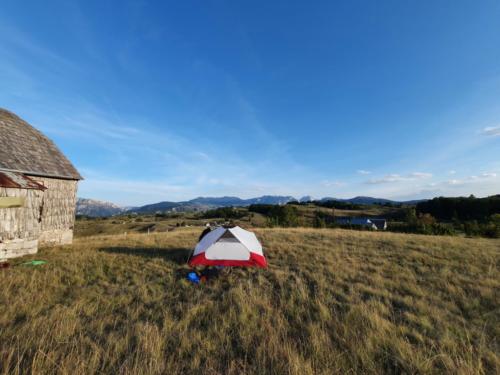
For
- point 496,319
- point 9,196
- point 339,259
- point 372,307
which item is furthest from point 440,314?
point 9,196

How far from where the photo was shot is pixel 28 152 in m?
14.5

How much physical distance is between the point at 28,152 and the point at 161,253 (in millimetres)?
12351

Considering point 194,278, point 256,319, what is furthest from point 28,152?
point 256,319

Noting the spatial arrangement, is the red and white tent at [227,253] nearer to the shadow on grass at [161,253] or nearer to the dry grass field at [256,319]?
the dry grass field at [256,319]

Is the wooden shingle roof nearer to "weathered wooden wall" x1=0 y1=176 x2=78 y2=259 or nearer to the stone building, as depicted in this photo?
the stone building

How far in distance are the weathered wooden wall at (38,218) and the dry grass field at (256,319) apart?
4195 mm

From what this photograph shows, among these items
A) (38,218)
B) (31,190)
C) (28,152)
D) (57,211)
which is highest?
(28,152)

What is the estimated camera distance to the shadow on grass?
405 inches

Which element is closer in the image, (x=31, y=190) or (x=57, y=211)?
(x=31, y=190)

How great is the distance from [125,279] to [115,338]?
4.29m

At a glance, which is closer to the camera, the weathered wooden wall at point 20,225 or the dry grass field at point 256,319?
the dry grass field at point 256,319

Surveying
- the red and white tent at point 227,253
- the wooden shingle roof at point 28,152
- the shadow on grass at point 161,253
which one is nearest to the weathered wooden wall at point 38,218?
the wooden shingle roof at point 28,152

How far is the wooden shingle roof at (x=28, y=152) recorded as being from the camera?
12992mm

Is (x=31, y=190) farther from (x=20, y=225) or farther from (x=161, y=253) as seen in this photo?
(x=161, y=253)
